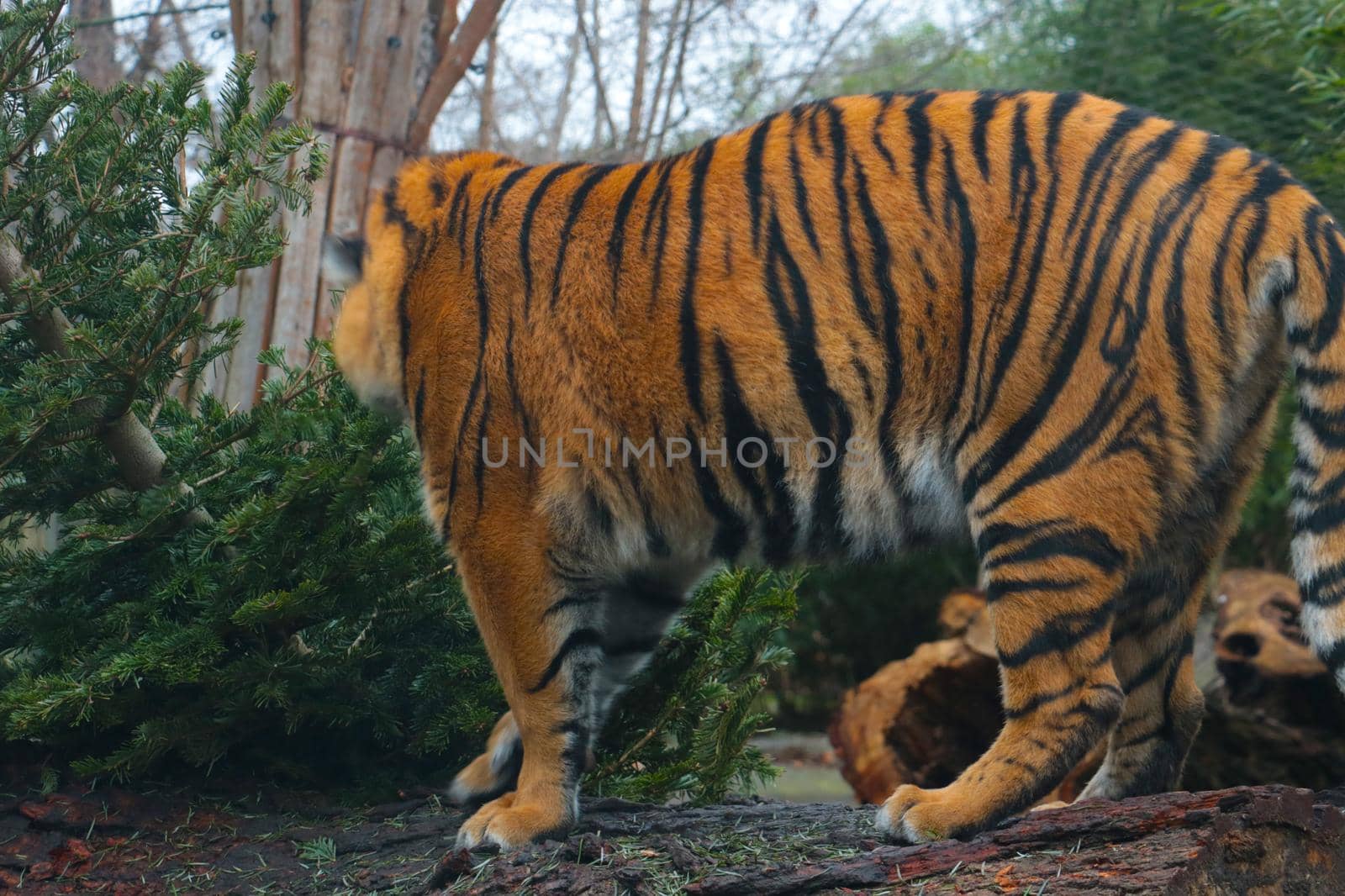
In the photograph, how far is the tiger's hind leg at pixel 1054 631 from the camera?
2834 millimetres

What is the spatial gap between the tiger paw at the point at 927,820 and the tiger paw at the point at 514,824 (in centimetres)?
85

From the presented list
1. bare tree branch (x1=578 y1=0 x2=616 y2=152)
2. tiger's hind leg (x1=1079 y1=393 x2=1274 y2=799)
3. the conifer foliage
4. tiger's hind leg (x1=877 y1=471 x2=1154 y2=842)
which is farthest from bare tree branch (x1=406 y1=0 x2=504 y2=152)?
tiger's hind leg (x1=1079 y1=393 x2=1274 y2=799)

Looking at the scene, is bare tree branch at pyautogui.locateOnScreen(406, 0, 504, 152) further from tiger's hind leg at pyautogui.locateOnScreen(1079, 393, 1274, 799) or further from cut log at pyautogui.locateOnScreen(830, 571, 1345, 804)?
cut log at pyautogui.locateOnScreen(830, 571, 1345, 804)

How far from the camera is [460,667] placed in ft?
11.9

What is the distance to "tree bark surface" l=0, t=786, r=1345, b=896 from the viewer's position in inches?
99.3

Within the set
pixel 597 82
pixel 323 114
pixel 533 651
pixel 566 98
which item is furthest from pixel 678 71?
pixel 533 651

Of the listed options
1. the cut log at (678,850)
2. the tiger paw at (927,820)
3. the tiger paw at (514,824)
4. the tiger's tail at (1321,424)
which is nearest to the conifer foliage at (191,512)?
the cut log at (678,850)

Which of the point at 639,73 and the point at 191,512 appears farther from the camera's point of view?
the point at 639,73

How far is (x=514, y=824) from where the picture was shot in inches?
121

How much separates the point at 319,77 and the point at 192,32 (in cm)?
417

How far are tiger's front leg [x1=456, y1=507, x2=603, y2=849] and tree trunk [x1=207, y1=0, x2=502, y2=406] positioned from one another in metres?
2.27

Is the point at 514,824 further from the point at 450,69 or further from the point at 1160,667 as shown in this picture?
the point at 450,69

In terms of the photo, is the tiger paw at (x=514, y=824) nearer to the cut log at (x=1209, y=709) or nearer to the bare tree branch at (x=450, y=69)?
the cut log at (x=1209, y=709)

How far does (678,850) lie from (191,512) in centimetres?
166
